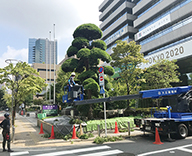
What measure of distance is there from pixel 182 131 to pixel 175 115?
93 centimetres

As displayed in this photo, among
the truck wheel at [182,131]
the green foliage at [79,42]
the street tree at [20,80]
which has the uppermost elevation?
the green foliage at [79,42]

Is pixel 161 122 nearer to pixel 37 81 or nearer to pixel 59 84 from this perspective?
pixel 37 81

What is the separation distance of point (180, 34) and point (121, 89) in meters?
13.8

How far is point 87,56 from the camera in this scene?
15.3 meters

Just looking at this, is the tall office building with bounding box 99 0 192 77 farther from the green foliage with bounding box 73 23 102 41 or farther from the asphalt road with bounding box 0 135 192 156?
the asphalt road with bounding box 0 135 192 156

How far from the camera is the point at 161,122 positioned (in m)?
8.84

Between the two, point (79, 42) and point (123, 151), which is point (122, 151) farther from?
point (79, 42)

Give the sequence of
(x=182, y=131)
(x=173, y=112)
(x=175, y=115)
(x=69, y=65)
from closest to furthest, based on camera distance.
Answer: (x=182, y=131) < (x=175, y=115) < (x=173, y=112) < (x=69, y=65)

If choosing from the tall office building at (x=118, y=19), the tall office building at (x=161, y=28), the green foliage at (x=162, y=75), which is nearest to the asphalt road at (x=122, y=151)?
the green foliage at (x=162, y=75)

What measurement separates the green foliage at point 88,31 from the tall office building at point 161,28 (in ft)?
32.8

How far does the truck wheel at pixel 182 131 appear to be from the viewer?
9.06m

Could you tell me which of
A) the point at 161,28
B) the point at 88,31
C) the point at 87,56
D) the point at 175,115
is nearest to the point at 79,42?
the point at 88,31

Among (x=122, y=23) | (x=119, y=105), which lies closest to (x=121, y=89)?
(x=119, y=105)

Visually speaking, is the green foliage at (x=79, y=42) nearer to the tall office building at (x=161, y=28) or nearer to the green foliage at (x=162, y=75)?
the green foliage at (x=162, y=75)
